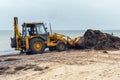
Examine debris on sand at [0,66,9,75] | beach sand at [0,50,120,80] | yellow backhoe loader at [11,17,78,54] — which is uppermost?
yellow backhoe loader at [11,17,78,54]

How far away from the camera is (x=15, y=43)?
27.5 m

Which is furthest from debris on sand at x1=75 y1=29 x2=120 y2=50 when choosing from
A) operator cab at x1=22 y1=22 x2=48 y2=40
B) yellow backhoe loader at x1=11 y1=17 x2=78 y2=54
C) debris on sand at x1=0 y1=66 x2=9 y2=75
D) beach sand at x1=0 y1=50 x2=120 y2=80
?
debris on sand at x1=0 y1=66 x2=9 y2=75

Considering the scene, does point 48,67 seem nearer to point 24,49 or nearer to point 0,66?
point 0,66

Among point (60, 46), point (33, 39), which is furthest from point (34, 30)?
point (60, 46)

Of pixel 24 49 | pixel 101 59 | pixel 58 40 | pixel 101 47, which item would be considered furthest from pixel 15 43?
pixel 101 59

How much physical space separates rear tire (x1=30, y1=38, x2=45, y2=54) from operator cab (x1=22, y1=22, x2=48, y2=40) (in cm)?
57

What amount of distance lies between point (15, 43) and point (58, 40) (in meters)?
3.23

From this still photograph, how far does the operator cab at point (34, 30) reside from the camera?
27.5 m

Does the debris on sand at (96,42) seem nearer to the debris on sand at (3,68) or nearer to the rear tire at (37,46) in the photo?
the rear tire at (37,46)

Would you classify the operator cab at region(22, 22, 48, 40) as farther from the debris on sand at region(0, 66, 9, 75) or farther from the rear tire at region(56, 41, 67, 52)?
the debris on sand at region(0, 66, 9, 75)

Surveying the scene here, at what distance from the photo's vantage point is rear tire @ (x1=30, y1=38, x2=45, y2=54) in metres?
26.9

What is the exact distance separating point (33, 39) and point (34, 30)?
1009mm

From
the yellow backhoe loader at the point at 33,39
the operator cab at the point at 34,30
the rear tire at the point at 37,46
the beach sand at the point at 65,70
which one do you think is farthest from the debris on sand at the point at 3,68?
the operator cab at the point at 34,30

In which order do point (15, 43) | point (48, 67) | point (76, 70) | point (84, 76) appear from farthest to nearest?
point (15, 43)
point (48, 67)
point (76, 70)
point (84, 76)
